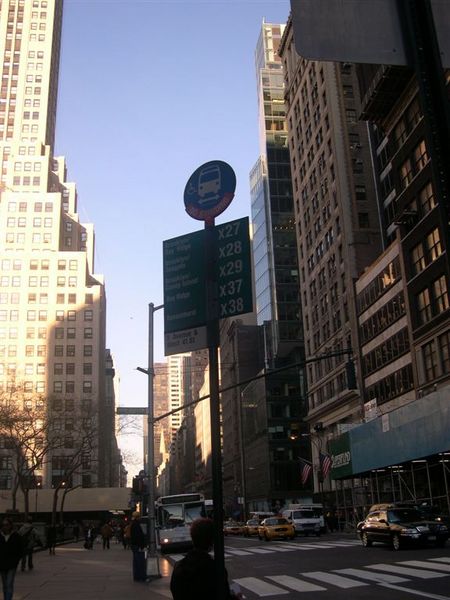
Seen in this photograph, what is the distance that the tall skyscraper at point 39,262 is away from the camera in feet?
381

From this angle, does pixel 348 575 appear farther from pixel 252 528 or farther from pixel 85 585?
pixel 252 528

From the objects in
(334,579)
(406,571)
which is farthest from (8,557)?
(406,571)

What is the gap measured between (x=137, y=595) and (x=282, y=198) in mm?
99275

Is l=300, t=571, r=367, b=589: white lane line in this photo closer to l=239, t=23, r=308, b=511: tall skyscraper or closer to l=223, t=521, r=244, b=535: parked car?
l=223, t=521, r=244, b=535: parked car

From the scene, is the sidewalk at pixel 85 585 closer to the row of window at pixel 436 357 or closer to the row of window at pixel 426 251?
the row of window at pixel 436 357

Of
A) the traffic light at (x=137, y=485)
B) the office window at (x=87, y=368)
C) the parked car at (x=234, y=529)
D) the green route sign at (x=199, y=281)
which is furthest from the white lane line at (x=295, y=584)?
the office window at (x=87, y=368)

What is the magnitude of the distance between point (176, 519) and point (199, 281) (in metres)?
31.8

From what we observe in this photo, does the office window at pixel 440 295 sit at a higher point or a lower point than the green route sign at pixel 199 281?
higher

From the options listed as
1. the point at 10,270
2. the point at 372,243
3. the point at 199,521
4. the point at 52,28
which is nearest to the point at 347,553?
the point at 199,521

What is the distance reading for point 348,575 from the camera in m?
16.9

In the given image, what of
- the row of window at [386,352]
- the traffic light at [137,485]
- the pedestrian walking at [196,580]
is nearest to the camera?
the pedestrian walking at [196,580]

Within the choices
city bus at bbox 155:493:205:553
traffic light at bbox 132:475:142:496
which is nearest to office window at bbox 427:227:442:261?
city bus at bbox 155:493:205:553

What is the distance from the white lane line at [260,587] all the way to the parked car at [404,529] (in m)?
9.04

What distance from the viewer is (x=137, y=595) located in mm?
Answer: 14508
